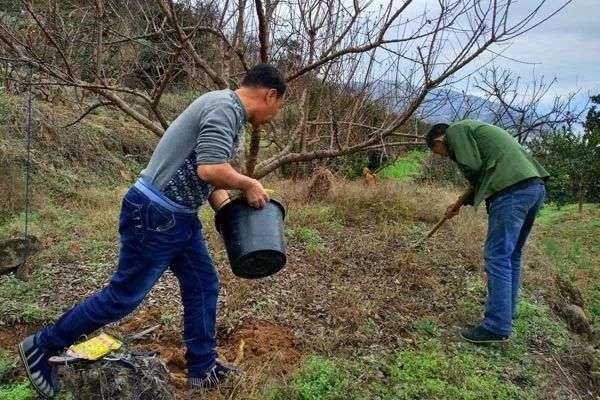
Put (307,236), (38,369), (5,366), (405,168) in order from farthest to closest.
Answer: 1. (405,168)
2. (307,236)
3. (5,366)
4. (38,369)

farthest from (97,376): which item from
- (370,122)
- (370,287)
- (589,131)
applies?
(589,131)

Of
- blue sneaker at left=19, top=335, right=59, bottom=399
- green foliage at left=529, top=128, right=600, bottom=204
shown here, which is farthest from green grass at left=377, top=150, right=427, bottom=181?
blue sneaker at left=19, top=335, right=59, bottom=399

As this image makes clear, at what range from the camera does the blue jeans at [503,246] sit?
3.66m

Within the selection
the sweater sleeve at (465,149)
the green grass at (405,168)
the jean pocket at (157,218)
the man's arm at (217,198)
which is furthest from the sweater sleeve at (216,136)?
the green grass at (405,168)

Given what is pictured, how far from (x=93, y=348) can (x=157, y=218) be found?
0.67 meters

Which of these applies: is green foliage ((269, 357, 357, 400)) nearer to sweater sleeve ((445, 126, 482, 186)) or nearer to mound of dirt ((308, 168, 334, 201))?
sweater sleeve ((445, 126, 482, 186))

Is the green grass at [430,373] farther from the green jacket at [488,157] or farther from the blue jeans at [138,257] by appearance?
the green jacket at [488,157]

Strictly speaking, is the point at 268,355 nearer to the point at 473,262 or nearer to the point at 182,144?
the point at 182,144

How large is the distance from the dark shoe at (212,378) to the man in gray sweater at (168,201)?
21.7 inches

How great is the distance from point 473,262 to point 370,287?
1.37m

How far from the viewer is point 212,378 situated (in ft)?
9.39

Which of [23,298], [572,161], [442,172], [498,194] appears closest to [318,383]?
[498,194]

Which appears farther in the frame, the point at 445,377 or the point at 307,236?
the point at 307,236

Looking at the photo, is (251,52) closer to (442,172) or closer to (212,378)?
(212,378)
